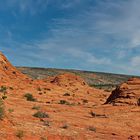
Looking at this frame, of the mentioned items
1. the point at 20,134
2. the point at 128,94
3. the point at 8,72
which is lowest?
the point at 20,134

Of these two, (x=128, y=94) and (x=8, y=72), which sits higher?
(x=8, y=72)

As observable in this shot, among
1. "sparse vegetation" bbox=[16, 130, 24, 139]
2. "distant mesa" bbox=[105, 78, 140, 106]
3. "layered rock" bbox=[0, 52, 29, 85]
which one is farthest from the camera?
"layered rock" bbox=[0, 52, 29, 85]

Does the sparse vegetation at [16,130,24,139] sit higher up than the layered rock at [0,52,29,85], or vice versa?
the layered rock at [0,52,29,85]

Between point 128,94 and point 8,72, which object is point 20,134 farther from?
point 8,72

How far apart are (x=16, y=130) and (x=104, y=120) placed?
10742 mm

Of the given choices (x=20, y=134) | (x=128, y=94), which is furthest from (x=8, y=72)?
(x=20, y=134)

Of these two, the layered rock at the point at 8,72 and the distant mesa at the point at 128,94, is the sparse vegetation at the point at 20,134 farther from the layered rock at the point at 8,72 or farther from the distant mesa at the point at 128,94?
the layered rock at the point at 8,72

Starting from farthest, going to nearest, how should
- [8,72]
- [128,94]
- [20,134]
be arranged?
[8,72], [128,94], [20,134]

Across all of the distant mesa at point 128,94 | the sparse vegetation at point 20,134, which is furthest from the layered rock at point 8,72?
the sparse vegetation at point 20,134

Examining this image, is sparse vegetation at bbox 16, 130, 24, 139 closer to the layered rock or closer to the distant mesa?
the distant mesa

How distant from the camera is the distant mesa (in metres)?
33.1

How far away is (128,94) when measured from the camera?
114 feet

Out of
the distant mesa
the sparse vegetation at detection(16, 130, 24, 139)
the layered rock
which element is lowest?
the sparse vegetation at detection(16, 130, 24, 139)

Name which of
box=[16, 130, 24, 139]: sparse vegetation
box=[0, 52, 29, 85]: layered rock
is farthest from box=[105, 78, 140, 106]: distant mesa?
box=[0, 52, 29, 85]: layered rock
